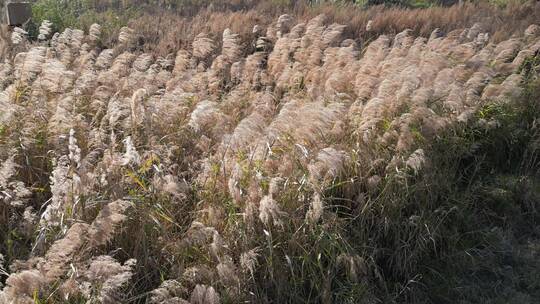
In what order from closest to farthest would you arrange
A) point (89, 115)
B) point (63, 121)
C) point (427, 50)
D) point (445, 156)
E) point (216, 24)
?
point (63, 121) → point (445, 156) → point (89, 115) → point (427, 50) → point (216, 24)

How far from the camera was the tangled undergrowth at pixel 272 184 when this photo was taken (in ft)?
12.3

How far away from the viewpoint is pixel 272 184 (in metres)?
4.05

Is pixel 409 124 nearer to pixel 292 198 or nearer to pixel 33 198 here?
pixel 292 198

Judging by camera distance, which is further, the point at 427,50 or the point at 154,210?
the point at 427,50

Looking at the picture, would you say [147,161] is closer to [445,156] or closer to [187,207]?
[187,207]

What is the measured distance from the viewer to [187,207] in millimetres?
4371

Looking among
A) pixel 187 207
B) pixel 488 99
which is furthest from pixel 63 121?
pixel 488 99

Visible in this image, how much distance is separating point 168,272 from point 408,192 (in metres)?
1.87

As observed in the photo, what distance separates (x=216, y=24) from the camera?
33.0 feet

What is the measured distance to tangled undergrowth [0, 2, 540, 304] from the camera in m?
3.73

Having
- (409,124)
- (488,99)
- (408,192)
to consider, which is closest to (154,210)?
(408,192)

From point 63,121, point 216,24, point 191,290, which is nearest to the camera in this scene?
point 191,290

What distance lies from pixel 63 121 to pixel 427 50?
13.6 ft

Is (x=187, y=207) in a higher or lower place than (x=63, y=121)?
lower
